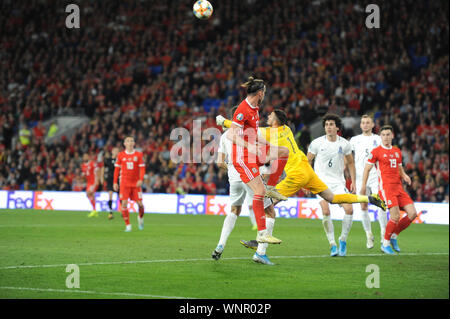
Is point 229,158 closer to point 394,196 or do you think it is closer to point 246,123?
point 246,123

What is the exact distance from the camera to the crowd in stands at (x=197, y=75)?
2622 cm

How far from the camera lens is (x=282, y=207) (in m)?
23.5

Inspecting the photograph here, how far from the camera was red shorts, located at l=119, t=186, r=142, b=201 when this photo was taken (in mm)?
16281

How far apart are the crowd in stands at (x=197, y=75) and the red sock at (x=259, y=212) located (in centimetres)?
1421

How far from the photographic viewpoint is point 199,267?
8.98 m

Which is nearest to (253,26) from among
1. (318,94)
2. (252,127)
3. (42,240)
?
(318,94)

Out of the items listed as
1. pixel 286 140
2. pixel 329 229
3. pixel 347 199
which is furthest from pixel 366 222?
pixel 286 140

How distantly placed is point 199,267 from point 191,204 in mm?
16233

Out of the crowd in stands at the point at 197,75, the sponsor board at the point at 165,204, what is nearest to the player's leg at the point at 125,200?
the sponsor board at the point at 165,204

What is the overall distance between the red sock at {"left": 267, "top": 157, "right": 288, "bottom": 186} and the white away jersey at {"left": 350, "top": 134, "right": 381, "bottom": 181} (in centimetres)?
329

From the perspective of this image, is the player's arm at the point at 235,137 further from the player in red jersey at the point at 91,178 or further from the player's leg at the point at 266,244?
the player in red jersey at the point at 91,178

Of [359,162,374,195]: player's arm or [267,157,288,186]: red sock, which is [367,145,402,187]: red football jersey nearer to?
[359,162,374,195]: player's arm

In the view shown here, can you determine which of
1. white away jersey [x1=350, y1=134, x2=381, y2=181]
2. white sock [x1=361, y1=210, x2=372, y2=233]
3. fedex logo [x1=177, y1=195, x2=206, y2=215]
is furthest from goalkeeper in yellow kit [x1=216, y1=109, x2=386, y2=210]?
fedex logo [x1=177, y1=195, x2=206, y2=215]

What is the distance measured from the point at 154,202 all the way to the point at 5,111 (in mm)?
11486
